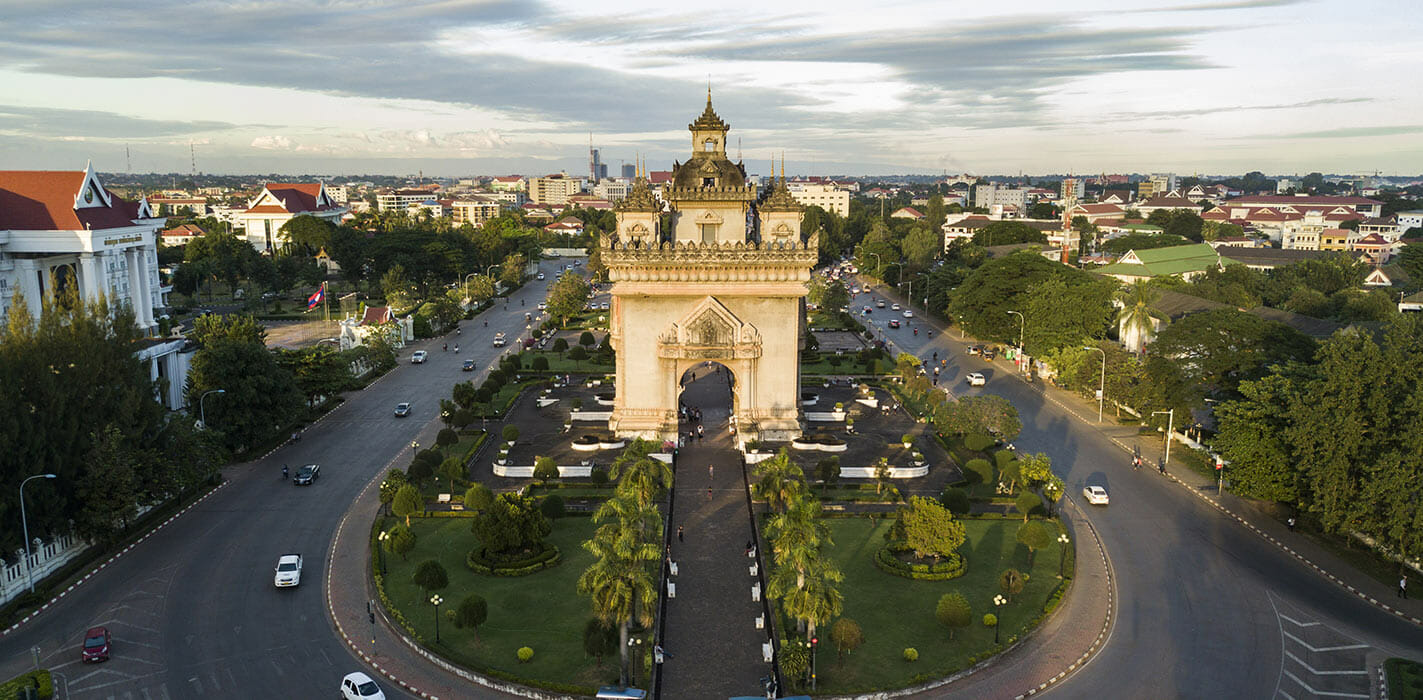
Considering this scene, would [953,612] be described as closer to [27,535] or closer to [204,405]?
[27,535]

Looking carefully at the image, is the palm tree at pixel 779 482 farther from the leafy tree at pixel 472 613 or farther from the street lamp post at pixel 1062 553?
the leafy tree at pixel 472 613

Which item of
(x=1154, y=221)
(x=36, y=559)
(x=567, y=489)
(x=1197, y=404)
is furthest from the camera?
(x=1154, y=221)

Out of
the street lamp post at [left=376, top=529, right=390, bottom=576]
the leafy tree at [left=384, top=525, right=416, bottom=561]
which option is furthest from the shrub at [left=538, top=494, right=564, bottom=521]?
the street lamp post at [left=376, top=529, right=390, bottom=576]

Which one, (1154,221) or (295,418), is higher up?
(1154,221)

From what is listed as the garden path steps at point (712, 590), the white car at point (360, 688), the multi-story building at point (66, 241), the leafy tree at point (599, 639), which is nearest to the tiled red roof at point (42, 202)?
the multi-story building at point (66, 241)

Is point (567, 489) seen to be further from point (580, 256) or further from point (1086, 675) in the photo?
point (580, 256)

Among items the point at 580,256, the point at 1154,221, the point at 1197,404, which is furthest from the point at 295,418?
the point at 1154,221
